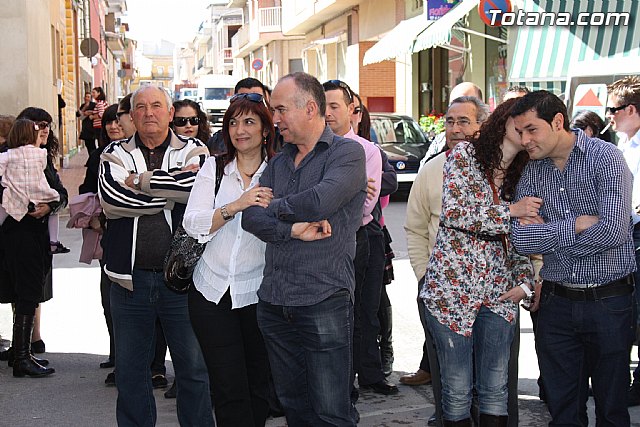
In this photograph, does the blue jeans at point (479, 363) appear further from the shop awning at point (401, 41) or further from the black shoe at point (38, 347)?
the shop awning at point (401, 41)

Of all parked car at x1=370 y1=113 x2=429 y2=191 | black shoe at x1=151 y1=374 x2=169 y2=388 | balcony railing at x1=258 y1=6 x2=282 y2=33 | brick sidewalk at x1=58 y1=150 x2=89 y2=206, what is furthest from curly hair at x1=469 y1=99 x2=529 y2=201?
balcony railing at x1=258 y1=6 x2=282 y2=33

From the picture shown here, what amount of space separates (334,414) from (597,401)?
1.36 meters

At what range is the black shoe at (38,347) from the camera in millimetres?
7930

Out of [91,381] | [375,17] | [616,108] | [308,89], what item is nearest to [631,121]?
[616,108]

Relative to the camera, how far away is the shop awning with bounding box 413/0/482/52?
19.8m

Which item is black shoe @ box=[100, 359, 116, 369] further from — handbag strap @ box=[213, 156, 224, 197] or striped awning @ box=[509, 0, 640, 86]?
striped awning @ box=[509, 0, 640, 86]

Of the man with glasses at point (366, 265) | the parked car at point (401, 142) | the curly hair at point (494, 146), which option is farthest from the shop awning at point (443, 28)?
the curly hair at point (494, 146)

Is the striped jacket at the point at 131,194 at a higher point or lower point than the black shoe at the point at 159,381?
higher

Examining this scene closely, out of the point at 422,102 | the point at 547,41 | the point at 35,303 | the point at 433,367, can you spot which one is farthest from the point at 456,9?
the point at 433,367

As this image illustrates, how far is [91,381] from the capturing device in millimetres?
7133

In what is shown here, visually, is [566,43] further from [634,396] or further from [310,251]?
[310,251]

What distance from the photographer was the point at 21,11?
60.8ft

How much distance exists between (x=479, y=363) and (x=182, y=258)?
1.50 meters

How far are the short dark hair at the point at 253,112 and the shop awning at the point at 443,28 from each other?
1552 cm
